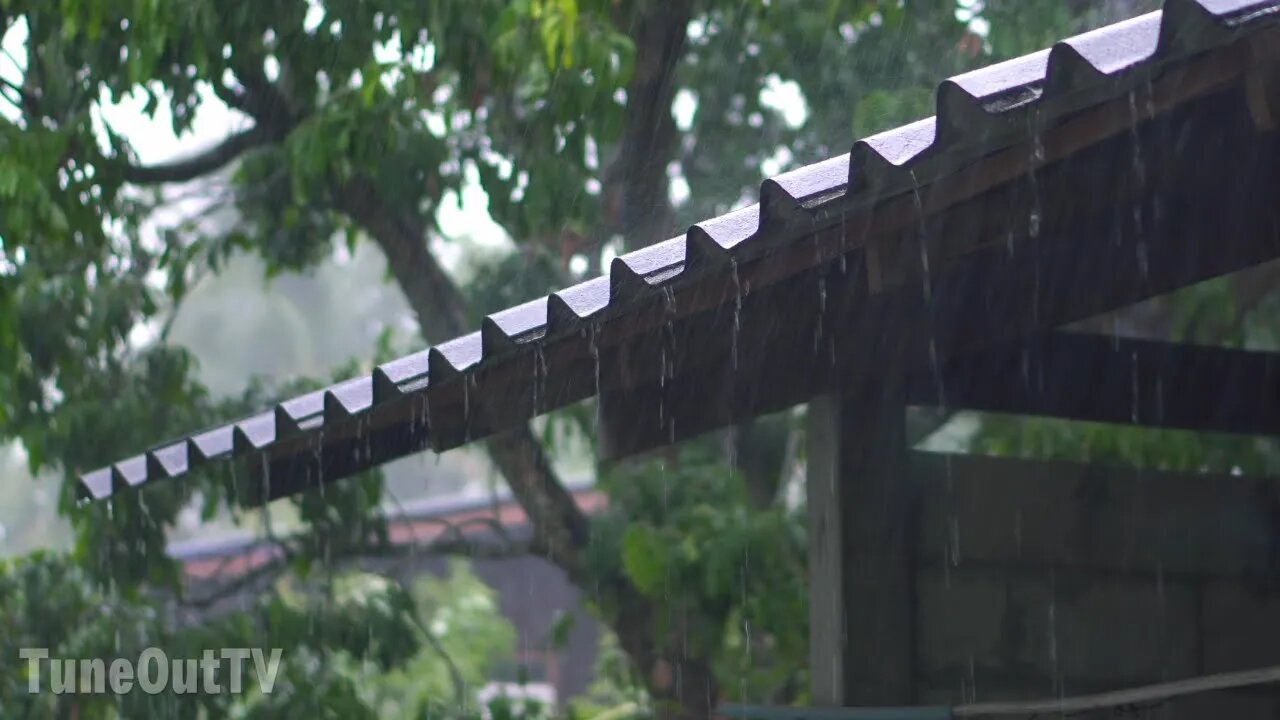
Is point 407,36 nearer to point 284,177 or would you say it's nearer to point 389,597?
point 284,177

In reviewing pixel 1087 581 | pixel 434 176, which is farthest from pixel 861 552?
pixel 434 176

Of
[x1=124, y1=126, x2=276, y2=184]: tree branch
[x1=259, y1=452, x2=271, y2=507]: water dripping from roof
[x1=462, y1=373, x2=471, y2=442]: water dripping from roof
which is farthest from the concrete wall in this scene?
[x1=124, y1=126, x2=276, y2=184]: tree branch

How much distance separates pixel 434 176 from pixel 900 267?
421 cm

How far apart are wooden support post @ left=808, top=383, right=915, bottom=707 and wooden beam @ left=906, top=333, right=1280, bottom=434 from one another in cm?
19

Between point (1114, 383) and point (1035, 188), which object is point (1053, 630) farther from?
point (1035, 188)

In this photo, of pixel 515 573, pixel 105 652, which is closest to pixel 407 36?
pixel 105 652

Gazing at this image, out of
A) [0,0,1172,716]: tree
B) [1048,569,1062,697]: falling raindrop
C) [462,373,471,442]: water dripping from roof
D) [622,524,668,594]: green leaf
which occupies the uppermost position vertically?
[0,0,1172,716]: tree

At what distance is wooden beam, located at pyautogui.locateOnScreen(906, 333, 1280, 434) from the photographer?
433cm

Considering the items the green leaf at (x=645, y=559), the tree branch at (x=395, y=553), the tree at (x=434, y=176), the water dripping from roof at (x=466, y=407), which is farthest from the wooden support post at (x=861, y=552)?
the tree branch at (x=395, y=553)

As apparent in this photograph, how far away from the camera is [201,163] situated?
8219 millimetres

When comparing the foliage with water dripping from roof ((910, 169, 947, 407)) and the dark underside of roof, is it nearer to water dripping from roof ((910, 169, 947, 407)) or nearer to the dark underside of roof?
the dark underside of roof

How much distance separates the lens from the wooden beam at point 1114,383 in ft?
14.2

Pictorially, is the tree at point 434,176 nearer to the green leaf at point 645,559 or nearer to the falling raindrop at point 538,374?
the green leaf at point 645,559

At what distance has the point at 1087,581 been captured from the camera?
441 centimetres
